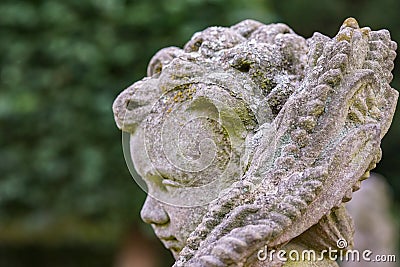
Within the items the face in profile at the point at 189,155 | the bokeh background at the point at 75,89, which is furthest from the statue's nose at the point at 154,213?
the bokeh background at the point at 75,89

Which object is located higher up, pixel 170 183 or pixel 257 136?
pixel 257 136

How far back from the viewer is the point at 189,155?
1.65m

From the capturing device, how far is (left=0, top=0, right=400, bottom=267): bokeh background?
15.9 ft

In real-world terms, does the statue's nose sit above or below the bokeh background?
above

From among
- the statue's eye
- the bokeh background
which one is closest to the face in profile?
the statue's eye

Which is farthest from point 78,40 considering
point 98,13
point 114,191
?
point 114,191

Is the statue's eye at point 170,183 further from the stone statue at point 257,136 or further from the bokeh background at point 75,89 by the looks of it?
the bokeh background at point 75,89

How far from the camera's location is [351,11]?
26.1 feet

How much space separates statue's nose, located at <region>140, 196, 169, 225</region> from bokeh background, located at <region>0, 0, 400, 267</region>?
3048mm

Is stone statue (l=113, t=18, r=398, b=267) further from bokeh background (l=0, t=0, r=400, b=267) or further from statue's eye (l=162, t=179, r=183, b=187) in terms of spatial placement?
bokeh background (l=0, t=0, r=400, b=267)

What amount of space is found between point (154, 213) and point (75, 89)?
3.43m

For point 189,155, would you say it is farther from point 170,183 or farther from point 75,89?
point 75,89

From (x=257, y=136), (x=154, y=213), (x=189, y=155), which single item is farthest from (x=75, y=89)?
(x=257, y=136)

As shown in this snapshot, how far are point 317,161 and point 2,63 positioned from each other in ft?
14.1
